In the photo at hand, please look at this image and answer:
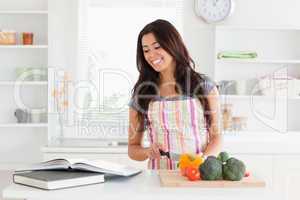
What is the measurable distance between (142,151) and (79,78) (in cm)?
213

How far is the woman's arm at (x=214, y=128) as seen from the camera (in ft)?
8.12

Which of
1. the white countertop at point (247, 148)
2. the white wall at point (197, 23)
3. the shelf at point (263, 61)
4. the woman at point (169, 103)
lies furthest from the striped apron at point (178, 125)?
the white wall at point (197, 23)

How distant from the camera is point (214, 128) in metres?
2.50

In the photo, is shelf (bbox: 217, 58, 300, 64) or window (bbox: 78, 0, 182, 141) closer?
shelf (bbox: 217, 58, 300, 64)

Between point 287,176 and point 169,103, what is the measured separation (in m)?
1.64

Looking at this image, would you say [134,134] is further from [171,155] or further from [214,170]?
[214,170]

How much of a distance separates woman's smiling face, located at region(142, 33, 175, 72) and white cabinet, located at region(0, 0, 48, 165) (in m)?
2.20

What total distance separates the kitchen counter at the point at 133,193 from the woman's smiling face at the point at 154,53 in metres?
0.73

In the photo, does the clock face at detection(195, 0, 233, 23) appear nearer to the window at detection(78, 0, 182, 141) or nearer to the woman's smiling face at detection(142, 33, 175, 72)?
the window at detection(78, 0, 182, 141)

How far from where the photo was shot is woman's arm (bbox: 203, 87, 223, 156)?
247 centimetres

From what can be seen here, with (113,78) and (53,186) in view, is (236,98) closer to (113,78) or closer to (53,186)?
(113,78)

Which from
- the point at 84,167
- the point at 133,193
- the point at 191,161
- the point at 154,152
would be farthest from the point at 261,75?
the point at 133,193

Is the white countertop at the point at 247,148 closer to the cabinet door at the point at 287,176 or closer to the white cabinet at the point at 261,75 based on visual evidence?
the cabinet door at the point at 287,176

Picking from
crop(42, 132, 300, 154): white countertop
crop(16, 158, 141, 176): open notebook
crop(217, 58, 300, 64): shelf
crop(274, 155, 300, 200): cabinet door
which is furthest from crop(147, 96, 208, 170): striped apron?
crop(217, 58, 300, 64): shelf
